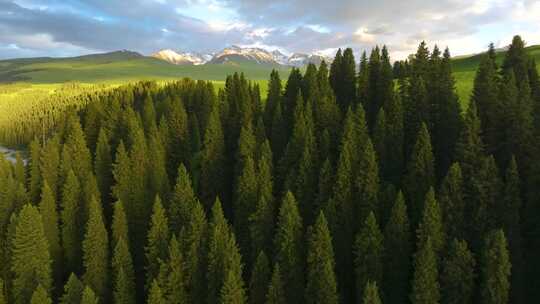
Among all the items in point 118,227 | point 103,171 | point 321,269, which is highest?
point 103,171

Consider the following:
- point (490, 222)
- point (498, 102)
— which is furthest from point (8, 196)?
point (498, 102)

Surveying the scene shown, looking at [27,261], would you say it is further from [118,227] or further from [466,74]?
[466,74]

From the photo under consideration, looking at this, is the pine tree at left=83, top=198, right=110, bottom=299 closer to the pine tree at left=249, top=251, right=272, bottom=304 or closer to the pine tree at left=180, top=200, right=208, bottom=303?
the pine tree at left=180, top=200, right=208, bottom=303

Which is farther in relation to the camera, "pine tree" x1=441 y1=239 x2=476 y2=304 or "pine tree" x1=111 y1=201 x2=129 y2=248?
"pine tree" x1=111 y1=201 x2=129 y2=248

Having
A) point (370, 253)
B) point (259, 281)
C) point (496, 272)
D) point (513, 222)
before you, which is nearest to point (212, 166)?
point (259, 281)

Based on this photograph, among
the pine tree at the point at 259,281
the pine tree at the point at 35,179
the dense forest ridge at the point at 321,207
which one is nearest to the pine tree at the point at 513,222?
the dense forest ridge at the point at 321,207

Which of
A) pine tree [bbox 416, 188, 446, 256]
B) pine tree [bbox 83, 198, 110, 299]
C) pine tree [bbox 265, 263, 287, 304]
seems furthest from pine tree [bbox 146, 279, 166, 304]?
pine tree [bbox 416, 188, 446, 256]
